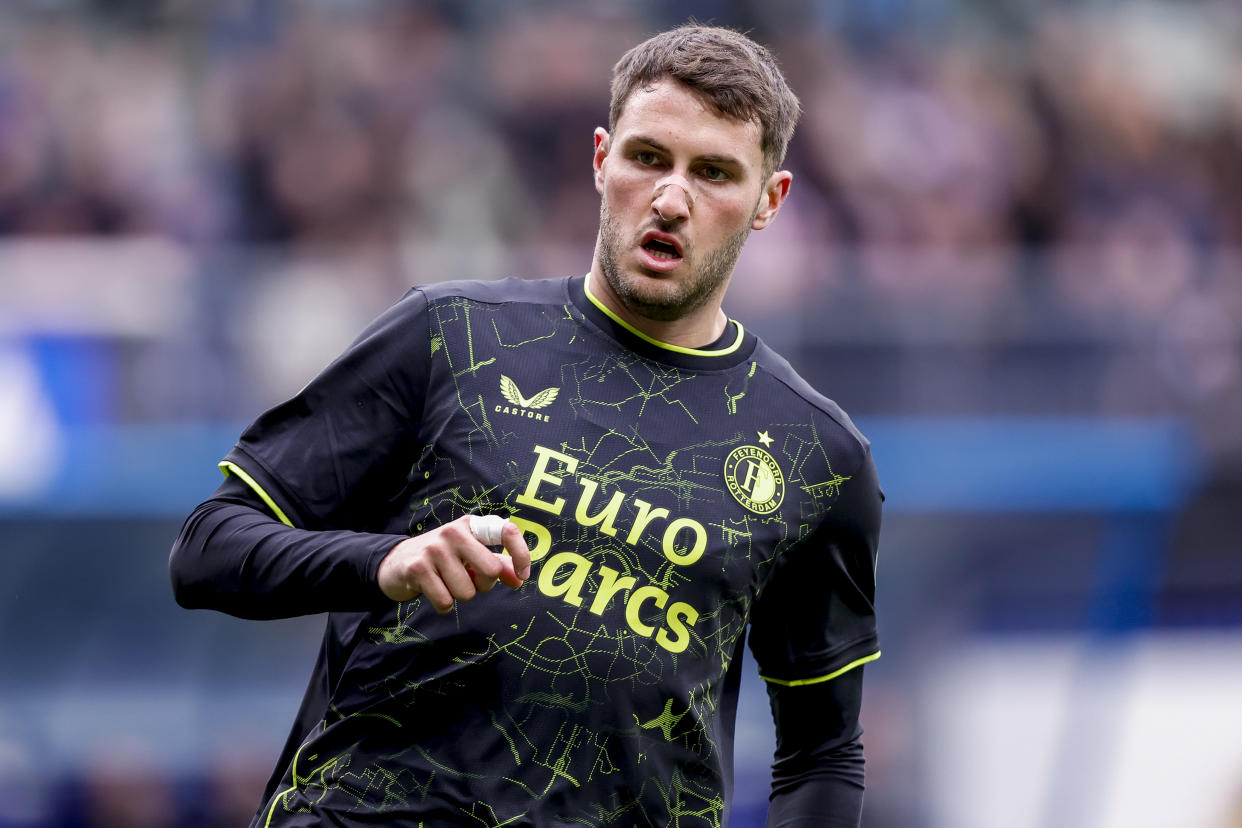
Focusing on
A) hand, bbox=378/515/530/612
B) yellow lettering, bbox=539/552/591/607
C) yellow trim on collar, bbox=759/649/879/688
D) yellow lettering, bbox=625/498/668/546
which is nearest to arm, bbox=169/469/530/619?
hand, bbox=378/515/530/612

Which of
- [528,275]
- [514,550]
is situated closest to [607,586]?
[514,550]

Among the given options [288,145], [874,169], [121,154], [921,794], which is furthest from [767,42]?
[921,794]

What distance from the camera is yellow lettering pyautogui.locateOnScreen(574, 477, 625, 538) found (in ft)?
9.42

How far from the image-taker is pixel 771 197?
3350 millimetres

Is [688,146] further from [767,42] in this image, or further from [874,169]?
[767,42]

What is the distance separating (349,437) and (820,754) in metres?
1.19

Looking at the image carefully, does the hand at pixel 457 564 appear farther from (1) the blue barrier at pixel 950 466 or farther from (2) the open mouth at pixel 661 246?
(1) the blue barrier at pixel 950 466

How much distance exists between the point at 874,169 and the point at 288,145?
3396 mm

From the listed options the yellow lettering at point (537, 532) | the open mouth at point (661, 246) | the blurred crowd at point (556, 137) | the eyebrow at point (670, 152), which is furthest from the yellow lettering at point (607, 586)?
the blurred crowd at point (556, 137)

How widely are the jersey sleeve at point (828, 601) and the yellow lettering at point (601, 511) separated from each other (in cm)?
42

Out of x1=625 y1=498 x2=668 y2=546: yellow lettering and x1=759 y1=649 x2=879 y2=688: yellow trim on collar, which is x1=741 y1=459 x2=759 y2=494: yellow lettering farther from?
A: x1=759 y1=649 x2=879 y2=688: yellow trim on collar

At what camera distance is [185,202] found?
26.3 ft

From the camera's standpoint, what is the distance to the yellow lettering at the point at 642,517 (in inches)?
114

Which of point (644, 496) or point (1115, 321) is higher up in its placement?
point (1115, 321)
